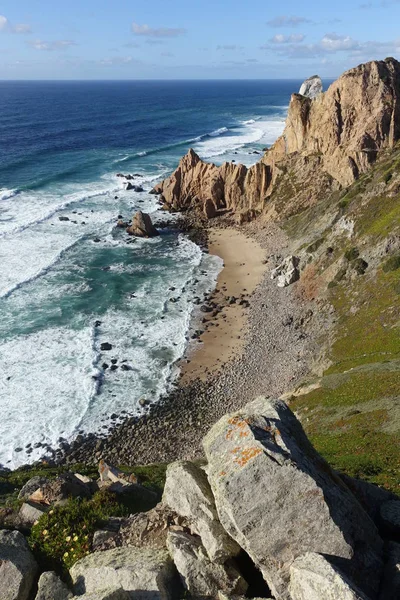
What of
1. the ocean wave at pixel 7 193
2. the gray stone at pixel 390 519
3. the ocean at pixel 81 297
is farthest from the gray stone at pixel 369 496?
the ocean wave at pixel 7 193

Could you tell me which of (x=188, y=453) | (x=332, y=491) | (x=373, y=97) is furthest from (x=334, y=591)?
(x=373, y=97)

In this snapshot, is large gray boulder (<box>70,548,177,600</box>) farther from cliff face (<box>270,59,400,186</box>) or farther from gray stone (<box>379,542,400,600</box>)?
cliff face (<box>270,59,400,186</box>)

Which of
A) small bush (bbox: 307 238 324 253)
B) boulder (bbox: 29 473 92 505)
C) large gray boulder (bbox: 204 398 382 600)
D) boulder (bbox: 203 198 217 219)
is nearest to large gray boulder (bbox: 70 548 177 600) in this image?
large gray boulder (bbox: 204 398 382 600)

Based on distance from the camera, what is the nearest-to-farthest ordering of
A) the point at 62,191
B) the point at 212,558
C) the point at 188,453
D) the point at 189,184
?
the point at 212,558 < the point at 188,453 < the point at 189,184 < the point at 62,191

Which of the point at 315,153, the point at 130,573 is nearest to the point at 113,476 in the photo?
the point at 130,573

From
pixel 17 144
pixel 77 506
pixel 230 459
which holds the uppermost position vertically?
pixel 17 144

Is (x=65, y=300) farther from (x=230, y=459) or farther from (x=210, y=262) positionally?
(x=230, y=459)

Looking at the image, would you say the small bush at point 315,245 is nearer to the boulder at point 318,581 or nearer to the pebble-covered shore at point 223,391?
the pebble-covered shore at point 223,391
